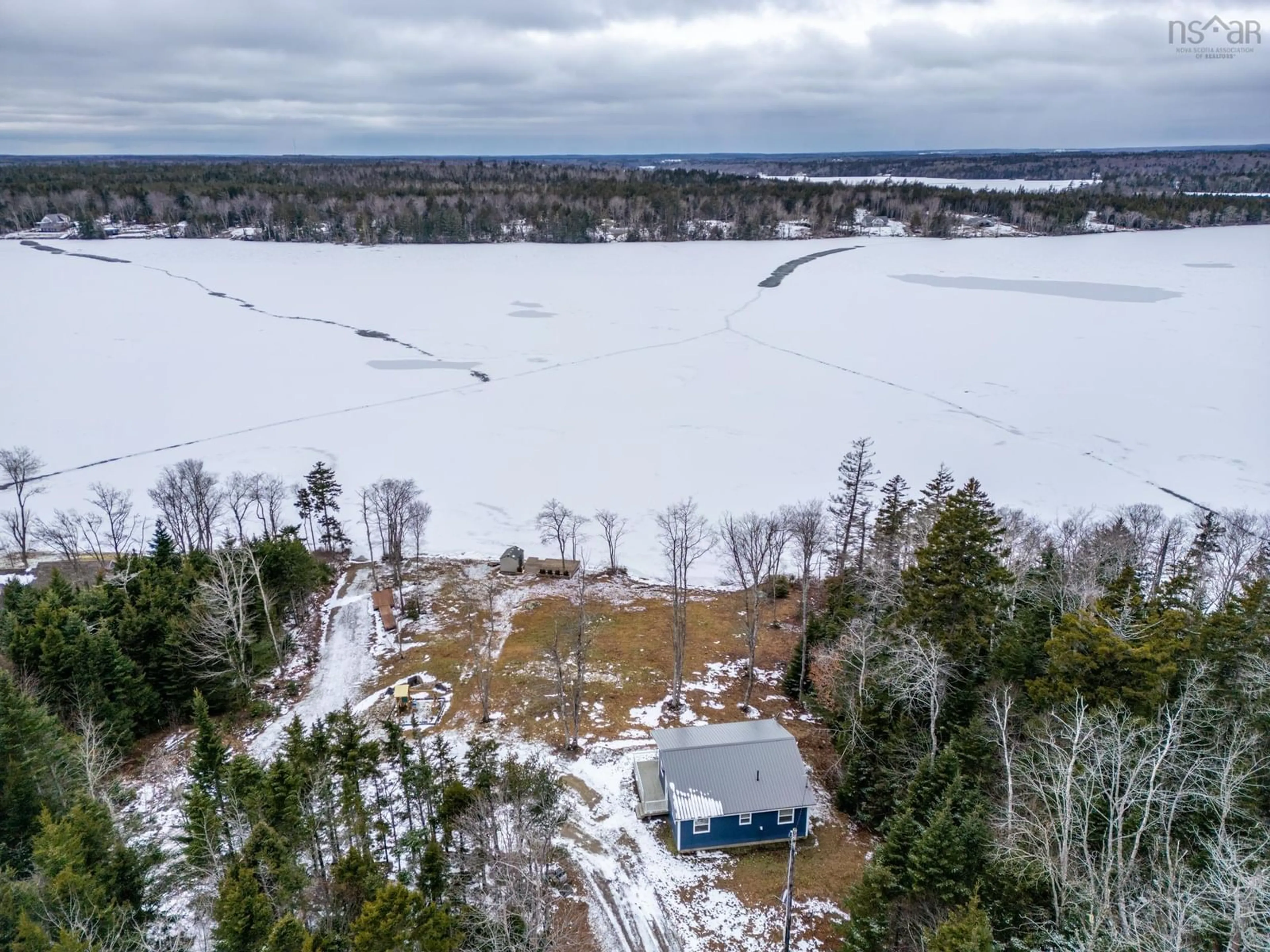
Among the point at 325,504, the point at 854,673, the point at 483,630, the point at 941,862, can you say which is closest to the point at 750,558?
the point at 854,673

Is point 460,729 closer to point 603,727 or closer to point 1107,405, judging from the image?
point 603,727

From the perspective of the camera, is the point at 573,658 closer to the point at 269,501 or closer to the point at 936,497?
the point at 936,497

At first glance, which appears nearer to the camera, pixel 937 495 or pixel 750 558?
pixel 750 558

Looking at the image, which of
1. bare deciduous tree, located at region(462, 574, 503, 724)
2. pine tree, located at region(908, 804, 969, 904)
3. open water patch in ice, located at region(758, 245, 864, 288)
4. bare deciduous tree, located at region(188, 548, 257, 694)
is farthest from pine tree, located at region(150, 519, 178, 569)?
open water patch in ice, located at region(758, 245, 864, 288)

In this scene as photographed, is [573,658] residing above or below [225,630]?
below

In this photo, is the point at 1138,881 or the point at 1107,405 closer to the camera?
the point at 1138,881

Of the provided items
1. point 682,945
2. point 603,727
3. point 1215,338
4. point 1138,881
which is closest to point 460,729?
point 603,727

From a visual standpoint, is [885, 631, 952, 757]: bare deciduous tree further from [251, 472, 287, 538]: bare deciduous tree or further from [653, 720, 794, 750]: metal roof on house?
[251, 472, 287, 538]: bare deciduous tree
